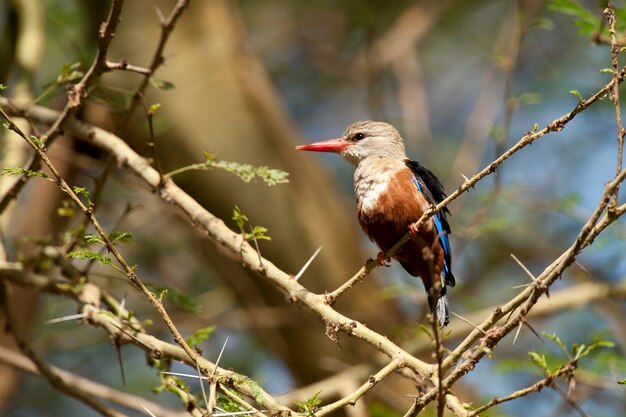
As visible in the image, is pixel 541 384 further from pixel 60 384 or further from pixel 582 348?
pixel 60 384

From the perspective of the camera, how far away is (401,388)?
5789mm

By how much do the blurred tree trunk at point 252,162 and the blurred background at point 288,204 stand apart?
0.01 metres

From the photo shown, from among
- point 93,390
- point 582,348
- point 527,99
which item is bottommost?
point 93,390

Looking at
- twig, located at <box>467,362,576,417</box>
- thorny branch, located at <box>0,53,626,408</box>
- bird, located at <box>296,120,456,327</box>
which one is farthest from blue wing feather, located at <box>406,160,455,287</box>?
twig, located at <box>467,362,576,417</box>

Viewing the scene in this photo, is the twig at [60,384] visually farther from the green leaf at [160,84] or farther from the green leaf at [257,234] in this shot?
the green leaf at [160,84]

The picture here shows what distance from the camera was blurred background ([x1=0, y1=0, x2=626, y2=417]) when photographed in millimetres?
4781

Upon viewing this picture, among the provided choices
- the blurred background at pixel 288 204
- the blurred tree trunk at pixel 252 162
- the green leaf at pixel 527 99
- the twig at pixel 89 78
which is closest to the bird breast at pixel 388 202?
the blurred background at pixel 288 204

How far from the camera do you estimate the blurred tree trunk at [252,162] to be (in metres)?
5.66

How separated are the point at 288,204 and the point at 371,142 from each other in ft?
4.55

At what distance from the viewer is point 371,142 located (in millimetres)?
4633

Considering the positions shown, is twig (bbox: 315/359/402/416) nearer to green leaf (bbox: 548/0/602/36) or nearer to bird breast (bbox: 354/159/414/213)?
bird breast (bbox: 354/159/414/213)

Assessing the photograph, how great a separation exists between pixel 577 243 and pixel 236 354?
5.68 meters

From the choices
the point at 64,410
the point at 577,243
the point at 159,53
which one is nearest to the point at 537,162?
the point at 64,410

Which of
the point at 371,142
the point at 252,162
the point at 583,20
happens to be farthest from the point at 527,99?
the point at 252,162
